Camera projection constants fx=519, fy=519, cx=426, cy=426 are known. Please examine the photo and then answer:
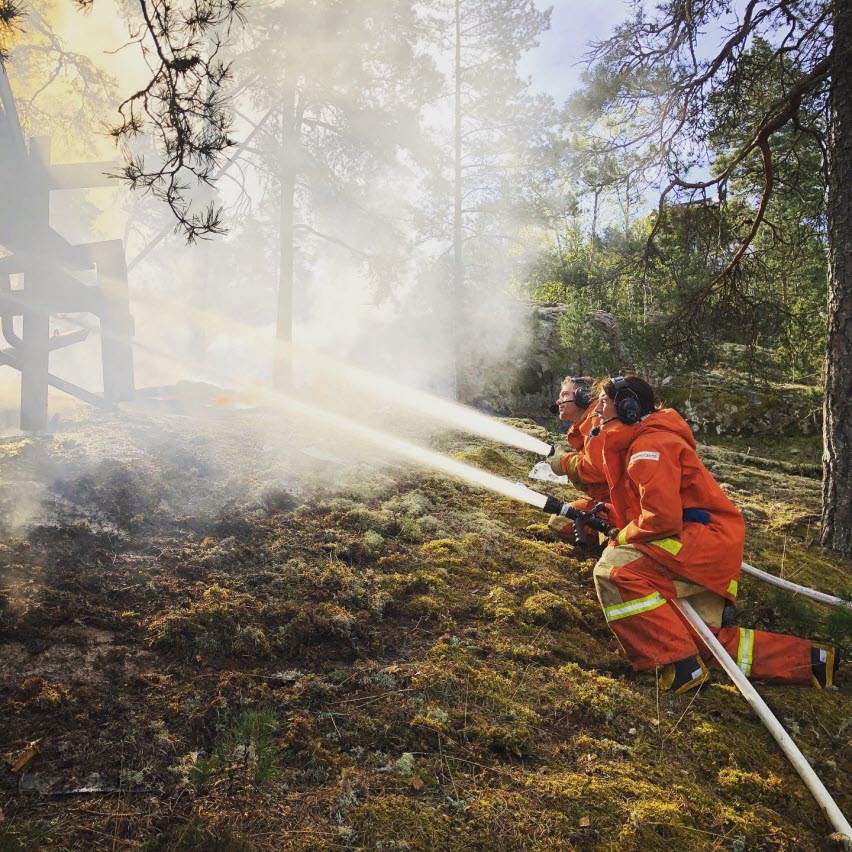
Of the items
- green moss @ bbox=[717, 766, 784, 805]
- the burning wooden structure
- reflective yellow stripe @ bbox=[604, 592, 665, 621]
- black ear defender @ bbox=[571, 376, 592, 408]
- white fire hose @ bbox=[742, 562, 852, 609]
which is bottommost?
green moss @ bbox=[717, 766, 784, 805]

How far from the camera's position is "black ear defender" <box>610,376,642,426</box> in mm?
3771

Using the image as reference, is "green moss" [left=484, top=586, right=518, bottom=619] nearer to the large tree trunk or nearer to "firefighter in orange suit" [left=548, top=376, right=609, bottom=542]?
"firefighter in orange suit" [left=548, top=376, right=609, bottom=542]

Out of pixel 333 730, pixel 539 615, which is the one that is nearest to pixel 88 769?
pixel 333 730

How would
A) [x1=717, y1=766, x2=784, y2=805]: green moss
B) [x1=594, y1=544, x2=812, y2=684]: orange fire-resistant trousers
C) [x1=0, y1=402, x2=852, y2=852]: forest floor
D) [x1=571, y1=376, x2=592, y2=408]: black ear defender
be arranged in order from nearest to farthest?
[x1=0, y1=402, x2=852, y2=852]: forest floor, [x1=717, y1=766, x2=784, y2=805]: green moss, [x1=594, y1=544, x2=812, y2=684]: orange fire-resistant trousers, [x1=571, y1=376, x2=592, y2=408]: black ear defender

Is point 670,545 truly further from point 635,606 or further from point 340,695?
point 340,695

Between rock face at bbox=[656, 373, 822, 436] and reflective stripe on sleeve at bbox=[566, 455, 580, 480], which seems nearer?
reflective stripe on sleeve at bbox=[566, 455, 580, 480]

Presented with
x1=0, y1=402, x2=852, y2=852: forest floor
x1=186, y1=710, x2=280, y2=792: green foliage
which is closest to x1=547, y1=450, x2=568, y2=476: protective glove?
x1=0, y1=402, x2=852, y2=852: forest floor

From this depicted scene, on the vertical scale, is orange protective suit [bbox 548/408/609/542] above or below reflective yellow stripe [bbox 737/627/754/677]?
above

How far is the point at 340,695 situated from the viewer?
2.70m

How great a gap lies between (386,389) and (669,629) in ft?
46.9

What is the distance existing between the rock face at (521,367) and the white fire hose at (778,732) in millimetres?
10988

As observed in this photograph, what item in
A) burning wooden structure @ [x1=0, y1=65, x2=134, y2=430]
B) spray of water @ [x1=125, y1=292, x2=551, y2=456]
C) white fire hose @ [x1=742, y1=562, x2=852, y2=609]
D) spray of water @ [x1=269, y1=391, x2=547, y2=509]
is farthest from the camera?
spray of water @ [x1=125, y1=292, x2=551, y2=456]

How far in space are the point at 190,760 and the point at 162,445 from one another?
4.50m

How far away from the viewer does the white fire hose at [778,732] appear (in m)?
2.21
